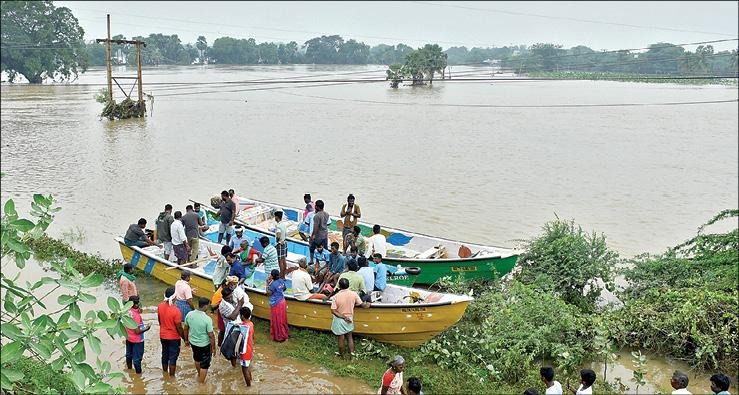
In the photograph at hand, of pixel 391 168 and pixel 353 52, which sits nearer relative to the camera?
pixel 391 168

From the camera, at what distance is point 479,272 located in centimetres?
1080

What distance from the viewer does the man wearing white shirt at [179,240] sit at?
10.7 meters

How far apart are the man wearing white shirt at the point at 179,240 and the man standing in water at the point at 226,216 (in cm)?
113

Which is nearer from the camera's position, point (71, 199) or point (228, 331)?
point (228, 331)

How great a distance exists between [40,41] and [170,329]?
172ft

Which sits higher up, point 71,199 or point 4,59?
point 4,59

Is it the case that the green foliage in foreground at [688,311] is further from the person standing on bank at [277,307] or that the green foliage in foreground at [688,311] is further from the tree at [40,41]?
the tree at [40,41]

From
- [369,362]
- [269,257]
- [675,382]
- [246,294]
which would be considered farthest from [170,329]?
[675,382]

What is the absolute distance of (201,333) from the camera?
7.40 m

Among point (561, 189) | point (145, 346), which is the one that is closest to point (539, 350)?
point (145, 346)

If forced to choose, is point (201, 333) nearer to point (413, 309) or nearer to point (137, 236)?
point (413, 309)

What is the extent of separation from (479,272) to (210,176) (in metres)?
14.3

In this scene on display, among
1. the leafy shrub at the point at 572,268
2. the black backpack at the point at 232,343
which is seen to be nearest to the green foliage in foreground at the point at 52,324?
the black backpack at the point at 232,343

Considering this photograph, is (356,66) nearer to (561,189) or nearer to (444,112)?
(444,112)
